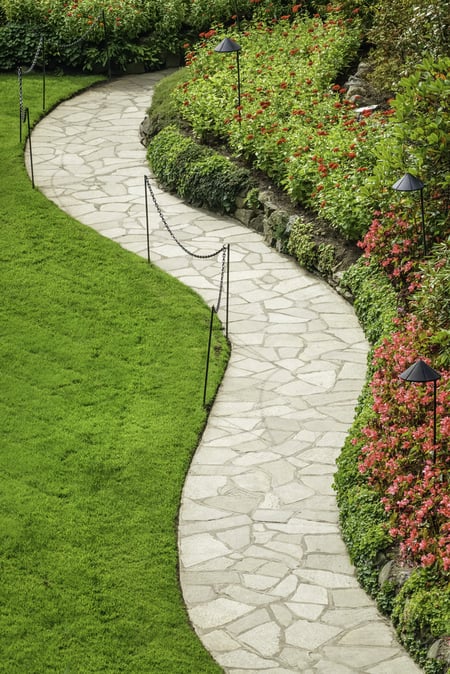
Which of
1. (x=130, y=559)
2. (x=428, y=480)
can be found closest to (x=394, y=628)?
(x=428, y=480)

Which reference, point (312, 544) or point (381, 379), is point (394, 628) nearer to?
point (312, 544)

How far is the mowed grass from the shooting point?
8.67 metres

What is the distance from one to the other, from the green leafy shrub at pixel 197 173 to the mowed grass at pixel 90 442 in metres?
1.87

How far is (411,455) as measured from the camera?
9680 millimetres

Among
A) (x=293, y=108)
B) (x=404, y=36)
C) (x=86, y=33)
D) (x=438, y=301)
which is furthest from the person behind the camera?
(x=86, y=33)

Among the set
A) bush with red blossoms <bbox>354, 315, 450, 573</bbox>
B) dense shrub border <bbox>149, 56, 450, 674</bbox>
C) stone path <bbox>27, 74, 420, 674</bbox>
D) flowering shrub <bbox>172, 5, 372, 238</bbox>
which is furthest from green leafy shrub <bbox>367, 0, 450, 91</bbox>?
bush with red blossoms <bbox>354, 315, 450, 573</bbox>

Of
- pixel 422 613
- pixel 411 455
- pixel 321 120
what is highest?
pixel 321 120

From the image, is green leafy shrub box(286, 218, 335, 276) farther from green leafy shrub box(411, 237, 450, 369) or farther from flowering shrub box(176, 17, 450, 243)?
green leafy shrub box(411, 237, 450, 369)

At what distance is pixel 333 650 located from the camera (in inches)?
336

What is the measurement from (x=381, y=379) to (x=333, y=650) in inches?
124

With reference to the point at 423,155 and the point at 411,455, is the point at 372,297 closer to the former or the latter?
the point at 423,155

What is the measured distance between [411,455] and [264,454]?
1.92 meters

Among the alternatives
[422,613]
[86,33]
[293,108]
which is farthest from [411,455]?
[86,33]

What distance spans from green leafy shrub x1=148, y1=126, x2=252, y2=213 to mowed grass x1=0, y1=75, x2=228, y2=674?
1871 mm
